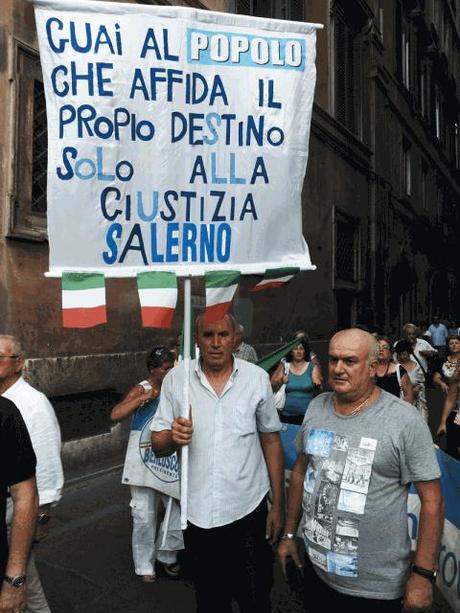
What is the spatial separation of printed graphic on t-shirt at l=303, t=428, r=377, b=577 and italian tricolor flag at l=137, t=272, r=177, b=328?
0.91 m

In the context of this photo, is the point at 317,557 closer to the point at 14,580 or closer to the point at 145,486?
the point at 14,580

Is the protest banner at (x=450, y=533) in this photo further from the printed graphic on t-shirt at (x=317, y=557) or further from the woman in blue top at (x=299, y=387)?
the woman in blue top at (x=299, y=387)

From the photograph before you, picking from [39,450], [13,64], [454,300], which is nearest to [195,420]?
[39,450]

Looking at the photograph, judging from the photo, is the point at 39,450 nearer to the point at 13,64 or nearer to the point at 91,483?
the point at 91,483

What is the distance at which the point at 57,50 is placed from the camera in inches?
124

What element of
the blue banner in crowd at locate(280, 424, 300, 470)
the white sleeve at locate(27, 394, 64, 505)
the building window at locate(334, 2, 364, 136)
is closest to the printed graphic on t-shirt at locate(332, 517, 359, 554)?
the white sleeve at locate(27, 394, 64, 505)

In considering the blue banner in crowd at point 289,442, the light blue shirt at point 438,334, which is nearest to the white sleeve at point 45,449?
the blue banner in crowd at point 289,442

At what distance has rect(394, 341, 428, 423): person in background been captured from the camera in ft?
22.9

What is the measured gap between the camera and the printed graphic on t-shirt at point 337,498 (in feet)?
8.66

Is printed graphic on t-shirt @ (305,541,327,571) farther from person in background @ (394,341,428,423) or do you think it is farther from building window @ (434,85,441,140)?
building window @ (434,85,441,140)

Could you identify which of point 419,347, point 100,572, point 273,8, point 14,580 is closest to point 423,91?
point 273,8

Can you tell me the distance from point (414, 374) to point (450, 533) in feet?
10.9

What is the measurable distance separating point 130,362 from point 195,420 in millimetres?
5625

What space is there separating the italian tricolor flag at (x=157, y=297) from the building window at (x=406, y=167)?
2227 cm
